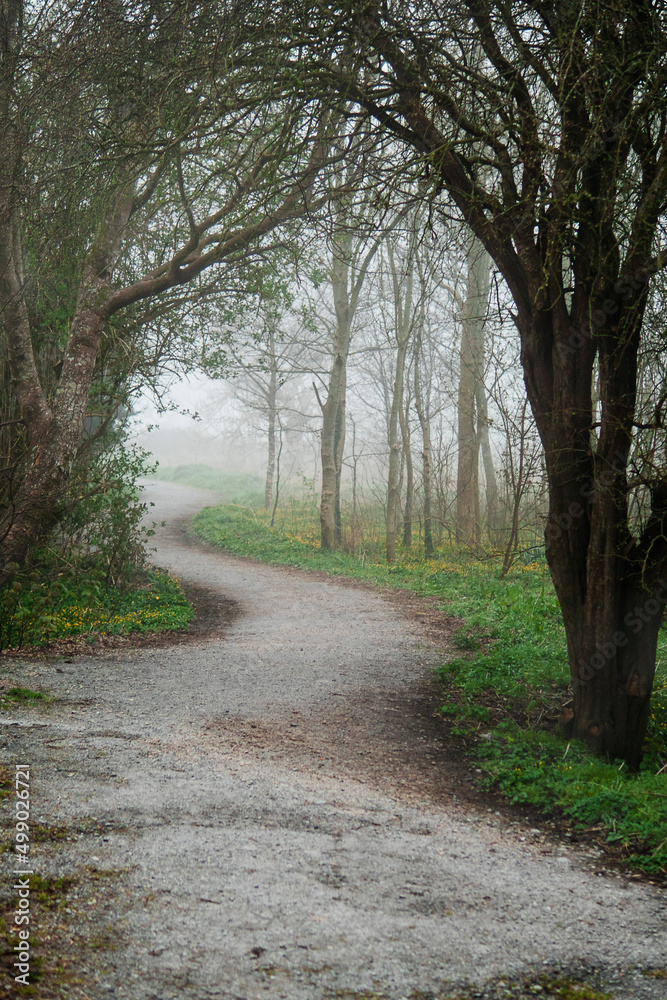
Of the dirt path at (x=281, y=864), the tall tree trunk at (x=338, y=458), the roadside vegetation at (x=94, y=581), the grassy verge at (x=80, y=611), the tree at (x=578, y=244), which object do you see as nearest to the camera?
the dirt path at (x=281, y=864)

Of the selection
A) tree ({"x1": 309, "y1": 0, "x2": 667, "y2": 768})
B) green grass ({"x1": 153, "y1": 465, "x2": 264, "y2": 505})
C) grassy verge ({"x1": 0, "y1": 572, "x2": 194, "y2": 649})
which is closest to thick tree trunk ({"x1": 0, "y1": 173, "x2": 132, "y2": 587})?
grassy verge ({"x1": 0, "y1": 572, "x2": 194, "y2": 649})

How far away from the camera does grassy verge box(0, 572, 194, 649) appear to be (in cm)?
745

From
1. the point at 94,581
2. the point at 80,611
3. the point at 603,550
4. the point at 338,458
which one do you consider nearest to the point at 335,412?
the point at 338,458

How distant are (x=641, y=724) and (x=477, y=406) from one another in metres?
11.4

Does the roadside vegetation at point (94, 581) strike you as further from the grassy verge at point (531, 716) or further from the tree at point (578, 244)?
the tree at point (578, 244)

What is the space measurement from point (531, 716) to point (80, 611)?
17.7 feet

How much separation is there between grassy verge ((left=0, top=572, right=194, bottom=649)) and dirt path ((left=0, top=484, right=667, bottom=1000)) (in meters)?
1.04

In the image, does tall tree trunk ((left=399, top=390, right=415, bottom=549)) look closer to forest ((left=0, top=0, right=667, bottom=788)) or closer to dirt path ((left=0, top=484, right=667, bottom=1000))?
forest ((left=0, top=0, right=667, bottom=788))

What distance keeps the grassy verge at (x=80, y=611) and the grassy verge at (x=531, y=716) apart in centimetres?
387

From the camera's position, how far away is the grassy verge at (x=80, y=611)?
7445mm

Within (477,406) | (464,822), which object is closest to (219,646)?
(464,822)

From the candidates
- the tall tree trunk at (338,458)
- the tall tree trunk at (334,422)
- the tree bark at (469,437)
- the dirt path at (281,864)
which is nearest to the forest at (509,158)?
the dirt path at (281,864)

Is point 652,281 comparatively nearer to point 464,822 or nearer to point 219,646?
point 464,822

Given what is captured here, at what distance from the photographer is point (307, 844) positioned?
3607 mm
